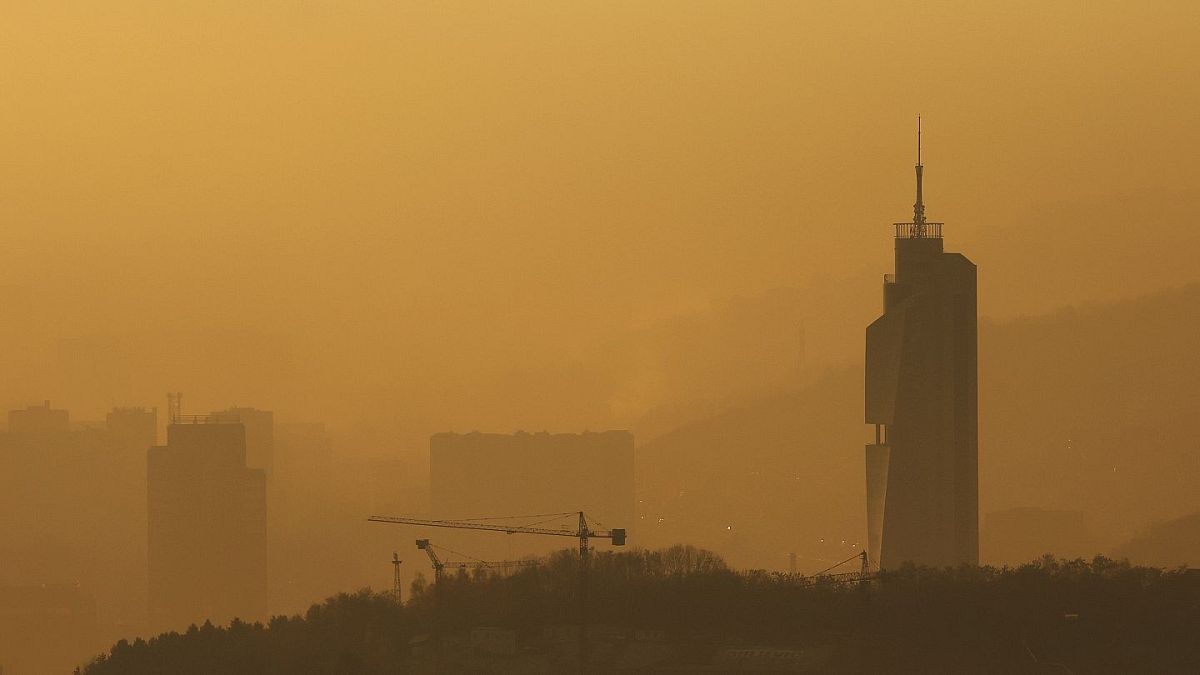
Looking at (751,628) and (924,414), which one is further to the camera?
(924,414)

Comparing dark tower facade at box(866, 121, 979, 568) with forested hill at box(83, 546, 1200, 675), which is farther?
dark tower facade at box(866, 121, 979, 568)

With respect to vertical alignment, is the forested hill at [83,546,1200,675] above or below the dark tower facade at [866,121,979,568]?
below

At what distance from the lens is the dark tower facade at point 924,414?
167625mm

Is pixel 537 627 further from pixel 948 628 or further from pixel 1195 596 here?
pixel 1195 596

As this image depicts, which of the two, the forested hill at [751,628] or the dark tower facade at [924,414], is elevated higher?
the dark tower facade at [924,414]

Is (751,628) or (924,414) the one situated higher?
(924,414)

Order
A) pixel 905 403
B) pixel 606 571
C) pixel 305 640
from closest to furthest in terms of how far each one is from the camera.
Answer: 1. pixel 305 640
2. pixel 606 571
3. pixel 905 403

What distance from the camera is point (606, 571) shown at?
489 feet

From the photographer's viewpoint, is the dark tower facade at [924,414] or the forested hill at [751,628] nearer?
the forested hill at [751,628]

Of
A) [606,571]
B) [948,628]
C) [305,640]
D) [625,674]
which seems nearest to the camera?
[625,674]

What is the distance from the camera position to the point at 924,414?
169 meters

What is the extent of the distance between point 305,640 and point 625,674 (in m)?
24.3

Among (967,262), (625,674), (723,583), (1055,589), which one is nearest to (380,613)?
(723,583)

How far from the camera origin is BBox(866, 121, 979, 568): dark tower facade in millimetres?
167625
